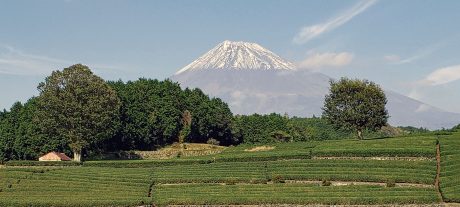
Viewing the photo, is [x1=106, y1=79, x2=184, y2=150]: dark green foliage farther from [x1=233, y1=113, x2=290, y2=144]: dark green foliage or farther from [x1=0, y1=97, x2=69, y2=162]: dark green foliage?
[x1=233, y1=113, x2=290, y2=144]: dark green foliage

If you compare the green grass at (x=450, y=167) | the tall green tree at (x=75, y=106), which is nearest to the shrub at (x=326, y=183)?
the green grass at (x=450, y=167)

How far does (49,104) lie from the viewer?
95.6 meters

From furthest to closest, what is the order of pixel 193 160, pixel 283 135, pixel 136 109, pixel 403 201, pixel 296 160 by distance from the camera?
pixel 283 135, pixel 136 109, pixel 193 160, pixel 296 160, pixel 403 201

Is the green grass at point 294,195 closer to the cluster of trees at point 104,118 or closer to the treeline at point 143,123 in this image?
the cluster of trees at point 104,118

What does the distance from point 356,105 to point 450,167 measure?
36.1 m

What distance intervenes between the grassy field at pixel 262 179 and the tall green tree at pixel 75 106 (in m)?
8.11

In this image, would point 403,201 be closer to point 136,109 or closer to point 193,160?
point 193,160

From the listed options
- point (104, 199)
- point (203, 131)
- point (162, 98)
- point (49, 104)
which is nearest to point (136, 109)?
point (162, 98)

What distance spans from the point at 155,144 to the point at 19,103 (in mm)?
31799

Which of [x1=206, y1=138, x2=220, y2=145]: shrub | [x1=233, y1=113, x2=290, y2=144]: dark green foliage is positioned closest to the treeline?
[x1=206, y1=138, x2=220, y2=145]: shrub

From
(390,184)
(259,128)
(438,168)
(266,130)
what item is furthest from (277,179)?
(259,128)

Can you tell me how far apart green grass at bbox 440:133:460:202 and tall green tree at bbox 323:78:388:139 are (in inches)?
682

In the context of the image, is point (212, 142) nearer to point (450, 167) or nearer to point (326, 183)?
point (326, 183)

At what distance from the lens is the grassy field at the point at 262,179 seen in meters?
63.3
